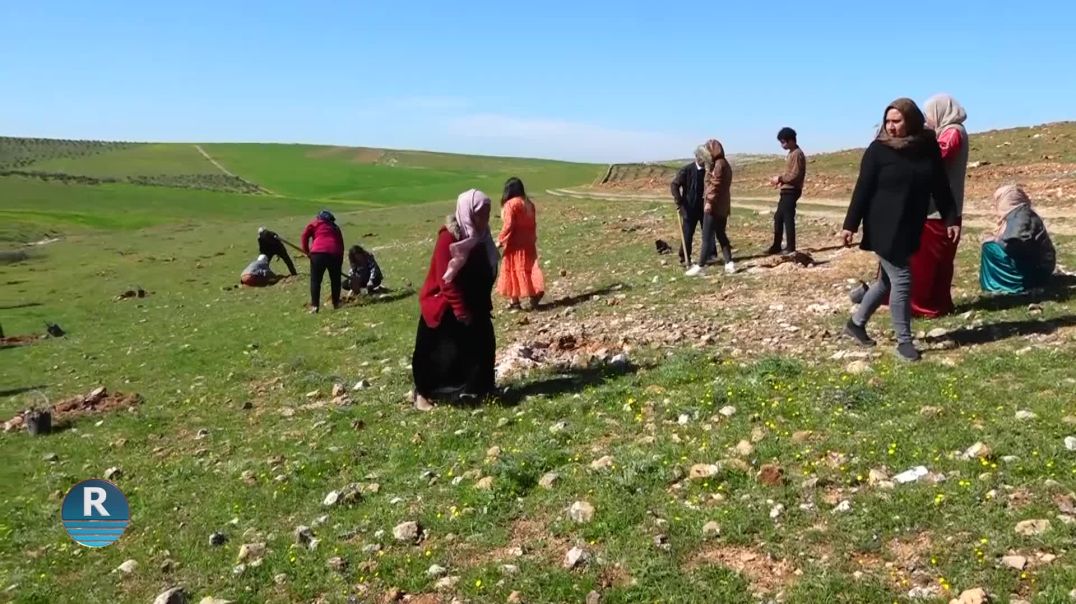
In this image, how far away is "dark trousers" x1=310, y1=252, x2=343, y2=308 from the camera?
18.4m

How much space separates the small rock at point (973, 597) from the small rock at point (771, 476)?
5.66 feet

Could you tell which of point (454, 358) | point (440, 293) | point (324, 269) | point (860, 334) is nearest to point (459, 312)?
point (440, 293)

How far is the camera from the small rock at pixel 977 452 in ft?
19.6

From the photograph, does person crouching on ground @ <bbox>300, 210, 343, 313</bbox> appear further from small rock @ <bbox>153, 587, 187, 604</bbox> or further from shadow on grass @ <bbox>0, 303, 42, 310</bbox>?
shadow on grass @ <bbox>0, 303, 42, 310</bbox>

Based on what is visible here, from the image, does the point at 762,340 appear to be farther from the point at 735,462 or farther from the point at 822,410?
the point at 735,462

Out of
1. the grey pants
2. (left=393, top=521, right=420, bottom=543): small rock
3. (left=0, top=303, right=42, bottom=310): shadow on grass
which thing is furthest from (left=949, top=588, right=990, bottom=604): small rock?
(left=0, top=303, right=42, bottom=310): shadow on grass

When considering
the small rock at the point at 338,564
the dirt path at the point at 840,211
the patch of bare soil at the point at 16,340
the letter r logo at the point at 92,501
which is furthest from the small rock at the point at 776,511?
the patch of bare soil at the point at 16,340

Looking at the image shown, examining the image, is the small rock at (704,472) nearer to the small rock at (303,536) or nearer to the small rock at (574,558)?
the small rock at (574,558)

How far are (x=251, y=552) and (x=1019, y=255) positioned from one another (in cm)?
1009

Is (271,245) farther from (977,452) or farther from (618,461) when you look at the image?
(977,452)

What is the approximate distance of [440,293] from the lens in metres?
9.42

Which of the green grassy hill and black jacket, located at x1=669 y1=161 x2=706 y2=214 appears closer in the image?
black jacket, located at x1=669 y1=161 x2=706 y2=214

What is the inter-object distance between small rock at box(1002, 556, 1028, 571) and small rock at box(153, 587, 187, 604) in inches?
207

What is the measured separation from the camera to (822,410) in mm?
7414
